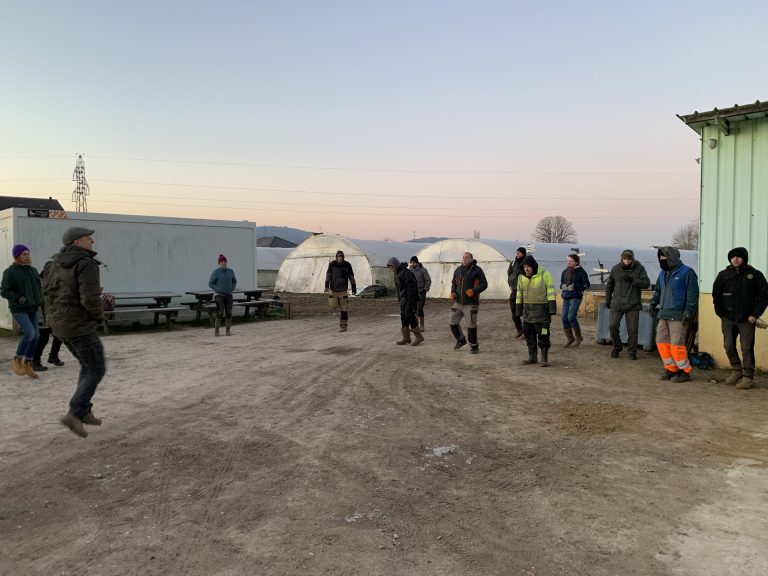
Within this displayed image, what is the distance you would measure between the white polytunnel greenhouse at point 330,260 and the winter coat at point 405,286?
59.6 feet

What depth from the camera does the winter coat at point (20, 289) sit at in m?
8.30

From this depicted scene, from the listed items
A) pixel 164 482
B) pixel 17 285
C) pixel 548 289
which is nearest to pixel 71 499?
pixel 164 482

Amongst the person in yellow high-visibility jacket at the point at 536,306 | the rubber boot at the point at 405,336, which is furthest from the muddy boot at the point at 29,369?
the person in yellow high-visibility jacket at the point at 536,306

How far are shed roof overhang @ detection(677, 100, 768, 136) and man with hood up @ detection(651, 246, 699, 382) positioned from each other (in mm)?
2032

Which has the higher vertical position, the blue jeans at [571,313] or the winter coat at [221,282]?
the winter coat at [221,282]

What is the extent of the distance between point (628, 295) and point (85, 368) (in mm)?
8145

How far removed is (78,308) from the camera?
207 inches

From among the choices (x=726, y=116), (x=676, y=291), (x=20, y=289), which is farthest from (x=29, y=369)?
(x=726, y=116)

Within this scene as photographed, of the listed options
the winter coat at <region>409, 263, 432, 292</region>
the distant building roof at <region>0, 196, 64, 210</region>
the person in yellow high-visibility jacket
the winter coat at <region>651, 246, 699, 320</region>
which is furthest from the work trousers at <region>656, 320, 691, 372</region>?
the distant building roof at <region>0, 196, 64, 210</region>

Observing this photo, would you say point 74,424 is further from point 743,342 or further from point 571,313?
point 571,313

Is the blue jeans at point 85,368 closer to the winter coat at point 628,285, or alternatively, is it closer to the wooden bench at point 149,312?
the winter coat at point 628,285

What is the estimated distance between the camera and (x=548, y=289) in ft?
29.9

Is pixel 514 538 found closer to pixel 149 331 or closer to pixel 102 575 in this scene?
pixel 102 575

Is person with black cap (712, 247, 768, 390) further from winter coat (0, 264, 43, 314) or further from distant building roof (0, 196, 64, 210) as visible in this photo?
distant building roof (0, 196, 64, 210)
